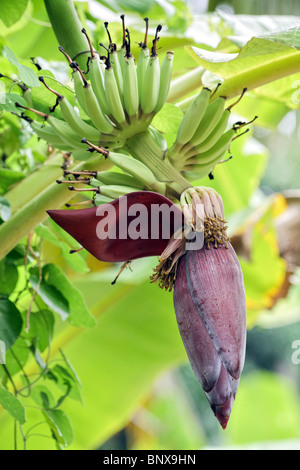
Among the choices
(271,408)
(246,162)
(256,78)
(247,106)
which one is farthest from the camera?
(271,408)

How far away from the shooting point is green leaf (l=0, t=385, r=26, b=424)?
19.7 inches

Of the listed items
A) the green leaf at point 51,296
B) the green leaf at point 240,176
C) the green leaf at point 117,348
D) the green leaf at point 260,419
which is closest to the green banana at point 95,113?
the green leaf at point 51,296

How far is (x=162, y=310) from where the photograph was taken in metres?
1.10

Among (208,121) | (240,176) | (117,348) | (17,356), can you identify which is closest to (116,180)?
(208,121)

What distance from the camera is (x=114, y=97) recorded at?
1.46ft

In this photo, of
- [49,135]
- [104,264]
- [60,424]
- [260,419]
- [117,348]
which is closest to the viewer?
[49,135]

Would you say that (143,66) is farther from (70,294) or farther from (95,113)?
(70,294)

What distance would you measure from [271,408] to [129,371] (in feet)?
Result: 8.48

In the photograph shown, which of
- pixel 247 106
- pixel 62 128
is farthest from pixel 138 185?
pixel 247 106

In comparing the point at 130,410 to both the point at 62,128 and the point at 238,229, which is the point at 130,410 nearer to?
the point at 238,229

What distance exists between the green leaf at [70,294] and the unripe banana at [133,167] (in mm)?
242

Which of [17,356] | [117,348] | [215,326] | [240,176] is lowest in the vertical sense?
[117,348]

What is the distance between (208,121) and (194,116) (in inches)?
0.9

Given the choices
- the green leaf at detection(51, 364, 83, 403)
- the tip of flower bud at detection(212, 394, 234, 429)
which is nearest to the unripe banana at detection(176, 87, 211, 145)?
the tip of flower bud at detection(212, 394, 234, 429)
